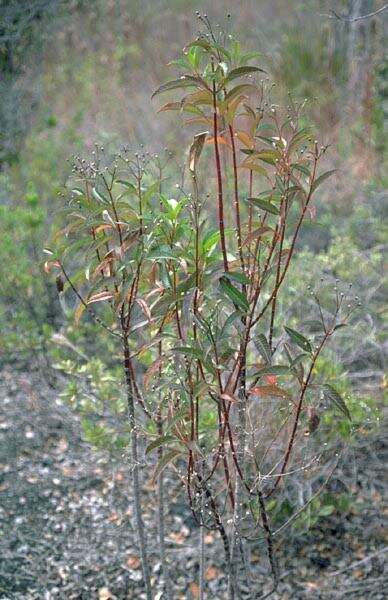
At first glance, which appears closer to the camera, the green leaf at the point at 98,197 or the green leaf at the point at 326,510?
the green leaf at the point at 98,197

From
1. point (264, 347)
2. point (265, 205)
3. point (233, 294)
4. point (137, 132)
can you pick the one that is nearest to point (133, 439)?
point (264, 347)

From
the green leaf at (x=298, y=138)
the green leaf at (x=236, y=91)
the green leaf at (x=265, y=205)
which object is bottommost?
the green leaf at (x=265, y=205)

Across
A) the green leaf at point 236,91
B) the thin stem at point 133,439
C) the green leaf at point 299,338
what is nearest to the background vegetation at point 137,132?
the thin stem at point 133,439

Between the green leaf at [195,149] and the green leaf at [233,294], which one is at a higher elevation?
the green leaf at [195,149]

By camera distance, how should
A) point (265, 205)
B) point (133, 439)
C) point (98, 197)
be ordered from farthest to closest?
point (133, 439), point (98, 197), point (265, 205)

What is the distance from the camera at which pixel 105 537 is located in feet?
9.17

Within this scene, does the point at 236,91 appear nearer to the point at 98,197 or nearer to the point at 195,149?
the point at 195,149

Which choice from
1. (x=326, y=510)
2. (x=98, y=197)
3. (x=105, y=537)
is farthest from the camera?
(x=105, y=537)

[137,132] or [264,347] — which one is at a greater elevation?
[137,132]

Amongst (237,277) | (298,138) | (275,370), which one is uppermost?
(298,138)

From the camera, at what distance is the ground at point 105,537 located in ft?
8.44

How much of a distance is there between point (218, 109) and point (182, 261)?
0.31 meters

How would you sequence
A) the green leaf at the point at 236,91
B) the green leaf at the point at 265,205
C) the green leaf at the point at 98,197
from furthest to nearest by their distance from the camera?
the green leaf at the point at 98,197
the green leaf at the point at 265,205
the green leaf at the point at 236,91

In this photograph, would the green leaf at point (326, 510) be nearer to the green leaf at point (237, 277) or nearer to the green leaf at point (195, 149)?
the green leaf at point (237, 277)
